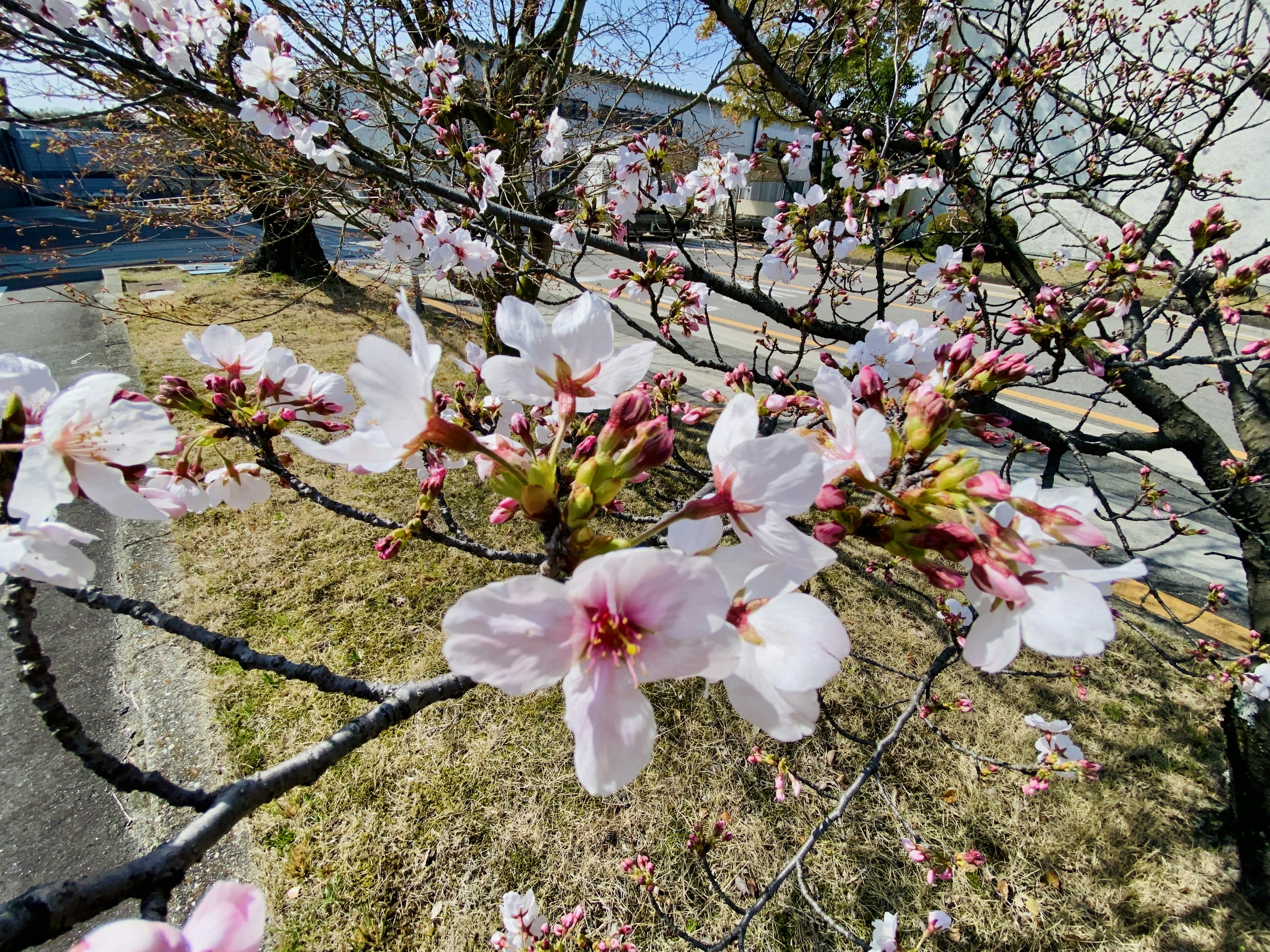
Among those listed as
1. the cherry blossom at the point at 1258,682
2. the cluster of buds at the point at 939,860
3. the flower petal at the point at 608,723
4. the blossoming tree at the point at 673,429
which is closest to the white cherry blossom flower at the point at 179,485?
the blossoming tree at the point at 673,429

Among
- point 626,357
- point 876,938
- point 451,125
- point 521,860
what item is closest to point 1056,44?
point 451,125

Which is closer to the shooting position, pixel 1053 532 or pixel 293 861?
pixel 1053 532

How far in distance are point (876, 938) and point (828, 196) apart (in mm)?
3149

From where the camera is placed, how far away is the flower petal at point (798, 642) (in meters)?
0.69

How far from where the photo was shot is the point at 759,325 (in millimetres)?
11078

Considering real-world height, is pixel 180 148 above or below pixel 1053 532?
below

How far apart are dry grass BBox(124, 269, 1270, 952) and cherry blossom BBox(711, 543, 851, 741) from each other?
200 cm

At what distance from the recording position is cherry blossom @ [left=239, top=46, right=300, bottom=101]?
2.49 m

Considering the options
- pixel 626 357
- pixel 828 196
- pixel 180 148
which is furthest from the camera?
pixel 180 148

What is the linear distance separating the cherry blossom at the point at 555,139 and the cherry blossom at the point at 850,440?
3.31 meters

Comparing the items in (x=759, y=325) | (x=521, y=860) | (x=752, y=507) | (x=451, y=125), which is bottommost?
(x=521, y=860)

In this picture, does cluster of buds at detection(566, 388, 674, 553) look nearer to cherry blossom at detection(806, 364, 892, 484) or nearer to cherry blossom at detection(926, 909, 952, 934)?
cherry blossom at detection(806, 364, 892, 484)

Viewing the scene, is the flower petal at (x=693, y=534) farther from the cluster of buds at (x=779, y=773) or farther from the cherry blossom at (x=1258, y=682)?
the cherry blossom at (x=1258, y=682)

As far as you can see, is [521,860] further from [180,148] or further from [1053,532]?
[180,148]
